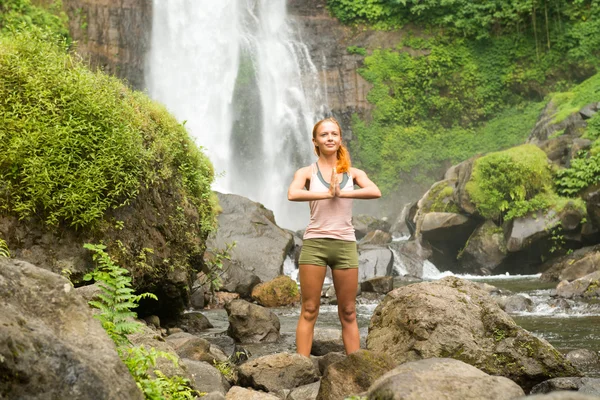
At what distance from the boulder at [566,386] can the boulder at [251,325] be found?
3708mm

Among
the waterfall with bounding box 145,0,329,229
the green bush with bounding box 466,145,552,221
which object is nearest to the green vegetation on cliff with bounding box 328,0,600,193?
the waterfall with bounding box 145,0,329,229

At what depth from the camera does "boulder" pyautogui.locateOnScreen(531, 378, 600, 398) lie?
4.94 m

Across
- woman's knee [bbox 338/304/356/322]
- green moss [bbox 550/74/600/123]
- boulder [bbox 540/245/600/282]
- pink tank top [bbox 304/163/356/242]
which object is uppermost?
green moss [bbox 550/74/600/123]

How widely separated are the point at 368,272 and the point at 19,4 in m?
12.4

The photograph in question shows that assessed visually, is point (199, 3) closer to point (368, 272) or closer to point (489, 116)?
point (489, 116)

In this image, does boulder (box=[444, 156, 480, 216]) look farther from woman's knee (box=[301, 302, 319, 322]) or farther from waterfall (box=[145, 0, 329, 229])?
woman's knee (box=[301, 302, 319, 322])

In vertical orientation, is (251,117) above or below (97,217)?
above

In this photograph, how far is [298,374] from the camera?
487 cm

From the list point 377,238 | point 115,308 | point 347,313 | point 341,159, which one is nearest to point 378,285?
point 377,238

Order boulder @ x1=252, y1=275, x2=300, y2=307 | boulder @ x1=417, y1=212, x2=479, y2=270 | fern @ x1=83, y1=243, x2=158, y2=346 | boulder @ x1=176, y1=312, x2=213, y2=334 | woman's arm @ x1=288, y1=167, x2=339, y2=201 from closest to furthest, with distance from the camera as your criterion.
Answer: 1. fern @ x1=83, y1=243, x2=158, y2=346
2. woman's arm @ x1=288, y1=167, x2=339, y2=201
3. boulder @ x1=176, y1=312, x2=213, y2=334
4. boulder @ x1=252, y1=275, x2=300, y2=307
5. boulder @ x1=417, y1=212, x2=479, y2=270

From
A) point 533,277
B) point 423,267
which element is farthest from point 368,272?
point 533,277

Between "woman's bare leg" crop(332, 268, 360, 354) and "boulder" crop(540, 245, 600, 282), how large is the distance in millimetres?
10920

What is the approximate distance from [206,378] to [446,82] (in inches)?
1128

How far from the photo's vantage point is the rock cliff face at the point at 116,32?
88.9 ft
